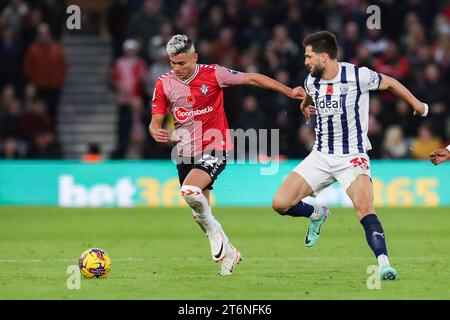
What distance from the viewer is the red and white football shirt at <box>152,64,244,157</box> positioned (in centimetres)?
1162

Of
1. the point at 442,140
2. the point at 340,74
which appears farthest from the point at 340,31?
the point at 340,74

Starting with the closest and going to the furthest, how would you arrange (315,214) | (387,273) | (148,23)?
(387,273)
(315,214)
(148,23)

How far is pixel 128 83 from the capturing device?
23.1 metres

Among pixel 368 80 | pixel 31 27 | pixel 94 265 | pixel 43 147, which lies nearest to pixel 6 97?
pixel 43 147

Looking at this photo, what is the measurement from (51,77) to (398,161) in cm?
737

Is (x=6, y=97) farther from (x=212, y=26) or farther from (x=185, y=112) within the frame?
(x=185, y=112)

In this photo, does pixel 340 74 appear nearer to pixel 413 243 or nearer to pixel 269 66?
pixel 413 243

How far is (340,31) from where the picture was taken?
23.6 m

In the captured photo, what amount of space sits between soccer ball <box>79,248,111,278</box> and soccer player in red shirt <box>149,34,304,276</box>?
101cm

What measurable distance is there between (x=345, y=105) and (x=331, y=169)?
66 centimetres

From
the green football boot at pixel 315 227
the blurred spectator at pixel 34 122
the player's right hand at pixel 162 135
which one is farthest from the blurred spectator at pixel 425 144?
the player's right hand at pixel 162 135

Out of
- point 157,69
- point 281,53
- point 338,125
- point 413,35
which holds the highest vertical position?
point 413,35

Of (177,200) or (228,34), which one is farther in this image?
(228,34)

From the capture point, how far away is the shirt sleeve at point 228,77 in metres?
11.7
